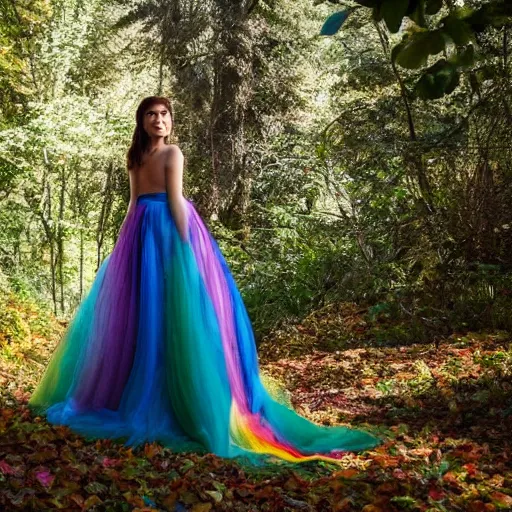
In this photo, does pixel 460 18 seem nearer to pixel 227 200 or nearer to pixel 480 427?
pixel 480 427

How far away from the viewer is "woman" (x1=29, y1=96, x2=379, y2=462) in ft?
11.8

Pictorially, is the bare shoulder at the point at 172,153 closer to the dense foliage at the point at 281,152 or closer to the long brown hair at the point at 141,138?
the long brown hair at the point at 141,138

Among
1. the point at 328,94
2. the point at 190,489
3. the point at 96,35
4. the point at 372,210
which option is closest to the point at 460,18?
the point at 190,489

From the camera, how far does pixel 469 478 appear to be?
3.16 meters

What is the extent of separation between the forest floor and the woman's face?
5.70 ft

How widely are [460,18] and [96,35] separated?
12.8 meters

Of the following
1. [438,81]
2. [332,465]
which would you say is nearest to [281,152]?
[332,465]

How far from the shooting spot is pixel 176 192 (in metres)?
3.91

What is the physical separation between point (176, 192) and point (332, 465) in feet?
5.57

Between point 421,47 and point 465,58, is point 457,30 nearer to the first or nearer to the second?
point 421,47

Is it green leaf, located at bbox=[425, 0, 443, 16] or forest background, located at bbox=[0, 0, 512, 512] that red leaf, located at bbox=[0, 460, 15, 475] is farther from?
green leaf, located at bbox=[425, 0, 443, 16]

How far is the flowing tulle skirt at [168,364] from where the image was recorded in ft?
11.7

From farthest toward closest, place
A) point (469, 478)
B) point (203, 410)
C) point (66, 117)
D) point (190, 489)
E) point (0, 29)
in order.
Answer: point (66, 117), point (0, 29), point (203, 410), point (469, 478), point (190, 489)

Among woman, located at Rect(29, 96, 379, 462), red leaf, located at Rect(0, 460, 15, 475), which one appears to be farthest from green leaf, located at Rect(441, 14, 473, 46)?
woman, located at Rect(29, 96, 379, 462)
